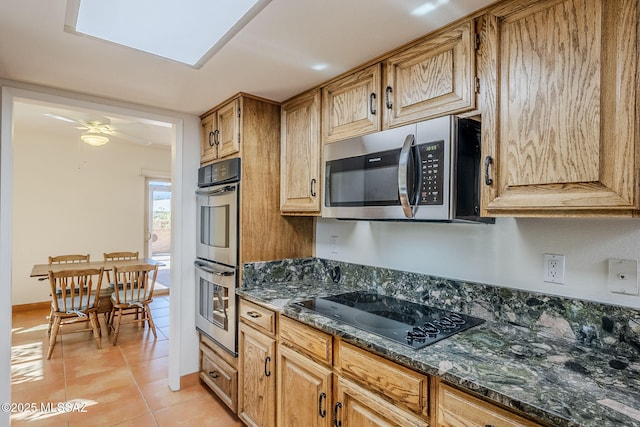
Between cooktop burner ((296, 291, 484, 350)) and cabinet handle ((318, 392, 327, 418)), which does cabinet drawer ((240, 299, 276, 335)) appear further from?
cabinet handle ((318, 392, 327, 418))

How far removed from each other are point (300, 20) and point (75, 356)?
142 inches

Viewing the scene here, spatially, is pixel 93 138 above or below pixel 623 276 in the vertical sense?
above

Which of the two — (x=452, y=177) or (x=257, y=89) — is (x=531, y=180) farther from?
(x=257, y=89)

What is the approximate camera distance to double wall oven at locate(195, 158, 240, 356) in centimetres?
223

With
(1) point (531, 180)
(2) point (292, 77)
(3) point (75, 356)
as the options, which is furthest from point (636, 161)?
(3) point (75, 356)

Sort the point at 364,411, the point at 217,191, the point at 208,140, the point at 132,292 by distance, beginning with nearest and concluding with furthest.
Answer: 1. the point at 364,411
2. the point at 217,191
3. the point at 208,140
4. the point at 132,292

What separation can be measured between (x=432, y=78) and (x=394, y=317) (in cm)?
108

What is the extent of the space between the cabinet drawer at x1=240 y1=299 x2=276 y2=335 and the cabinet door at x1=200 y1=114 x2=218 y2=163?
3.73 feet

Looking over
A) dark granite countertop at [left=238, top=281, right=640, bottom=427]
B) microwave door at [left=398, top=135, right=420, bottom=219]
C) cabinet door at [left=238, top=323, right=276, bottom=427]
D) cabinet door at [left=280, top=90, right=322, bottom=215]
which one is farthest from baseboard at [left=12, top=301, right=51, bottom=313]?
microwave door at [left=398, top=135, right=420, bottom=219]

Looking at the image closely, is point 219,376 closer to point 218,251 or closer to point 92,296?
point 218,251

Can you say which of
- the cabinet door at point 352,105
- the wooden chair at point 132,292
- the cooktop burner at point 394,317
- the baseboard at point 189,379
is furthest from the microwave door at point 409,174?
the wooden chair at point 132,292

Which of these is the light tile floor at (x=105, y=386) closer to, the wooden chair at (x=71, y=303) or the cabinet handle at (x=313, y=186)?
the wooden chair at (x=71, y=303)

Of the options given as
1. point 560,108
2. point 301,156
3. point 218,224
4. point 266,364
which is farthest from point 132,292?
point 560,108

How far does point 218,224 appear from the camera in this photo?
240 cm
